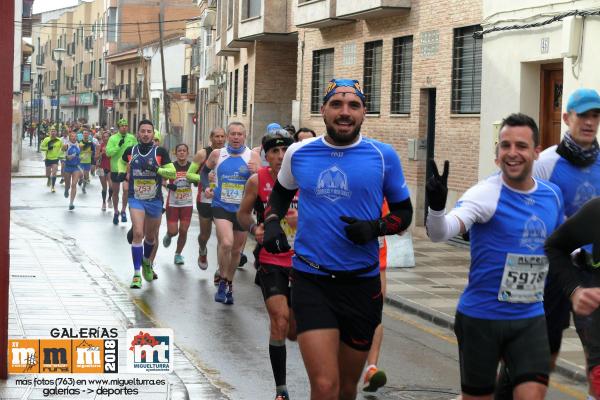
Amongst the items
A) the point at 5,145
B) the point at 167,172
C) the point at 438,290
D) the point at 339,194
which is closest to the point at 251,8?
the point at 167,172

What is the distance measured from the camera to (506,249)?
579 centimetres

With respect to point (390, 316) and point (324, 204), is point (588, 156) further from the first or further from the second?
point (390, 316)

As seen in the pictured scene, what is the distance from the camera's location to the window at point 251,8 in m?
37.1

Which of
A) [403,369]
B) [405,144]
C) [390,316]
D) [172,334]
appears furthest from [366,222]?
[405,144]

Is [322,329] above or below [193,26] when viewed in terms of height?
below

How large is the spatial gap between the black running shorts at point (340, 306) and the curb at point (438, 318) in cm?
377

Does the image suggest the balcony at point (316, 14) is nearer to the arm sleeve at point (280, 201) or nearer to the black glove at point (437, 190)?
the arm sleeve at point (280, 201)

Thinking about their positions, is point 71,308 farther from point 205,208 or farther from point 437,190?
point 437,190

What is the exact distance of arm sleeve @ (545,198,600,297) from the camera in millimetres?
5426

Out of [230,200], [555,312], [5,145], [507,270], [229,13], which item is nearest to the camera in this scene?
[507,270]

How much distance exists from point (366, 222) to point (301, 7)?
81.1 ft

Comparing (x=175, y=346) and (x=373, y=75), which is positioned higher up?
(x=373, y=75)

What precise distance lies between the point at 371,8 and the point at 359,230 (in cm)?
1957

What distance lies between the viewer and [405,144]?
24.7 metres
